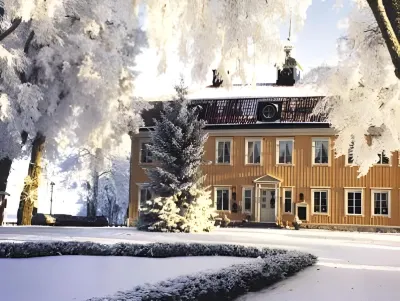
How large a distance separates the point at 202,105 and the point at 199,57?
83.4 feet

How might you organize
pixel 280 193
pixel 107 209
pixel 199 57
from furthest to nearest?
pixel 107 209, pixel 280 193, pixel 199 57

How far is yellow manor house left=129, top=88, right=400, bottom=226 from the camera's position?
2994cm

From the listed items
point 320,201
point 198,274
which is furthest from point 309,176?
point 198,274

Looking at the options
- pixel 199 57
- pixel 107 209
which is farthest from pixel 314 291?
pixel 107 209

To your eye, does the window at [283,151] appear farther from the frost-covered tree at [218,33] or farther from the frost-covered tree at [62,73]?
the frost-covered tree at [218,33]

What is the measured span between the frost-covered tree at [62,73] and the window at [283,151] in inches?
386

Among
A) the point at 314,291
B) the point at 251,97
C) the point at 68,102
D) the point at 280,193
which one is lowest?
the point at 314,291

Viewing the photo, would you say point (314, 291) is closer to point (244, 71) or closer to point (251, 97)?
point (244, 71)

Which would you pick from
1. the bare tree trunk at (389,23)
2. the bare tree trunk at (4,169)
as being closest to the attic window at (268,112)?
the bare tree trunk at (4,169)

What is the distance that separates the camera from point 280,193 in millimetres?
31000

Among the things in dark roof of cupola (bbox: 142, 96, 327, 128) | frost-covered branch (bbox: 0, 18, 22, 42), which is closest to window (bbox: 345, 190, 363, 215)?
dark roof of cupola (bbox: 142, 96, 327, 128)

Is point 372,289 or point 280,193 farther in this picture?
point 280,193

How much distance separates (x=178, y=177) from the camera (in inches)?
932

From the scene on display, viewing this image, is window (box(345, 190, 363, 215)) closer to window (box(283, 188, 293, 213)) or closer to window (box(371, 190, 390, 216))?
window (box(371, 190, 390, 216))
